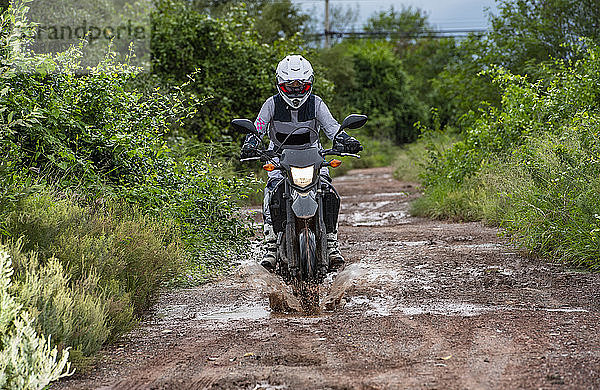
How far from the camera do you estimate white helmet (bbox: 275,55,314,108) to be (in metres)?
6.91

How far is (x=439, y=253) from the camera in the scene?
31.2 ft

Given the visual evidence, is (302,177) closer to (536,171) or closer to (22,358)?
(22,358)

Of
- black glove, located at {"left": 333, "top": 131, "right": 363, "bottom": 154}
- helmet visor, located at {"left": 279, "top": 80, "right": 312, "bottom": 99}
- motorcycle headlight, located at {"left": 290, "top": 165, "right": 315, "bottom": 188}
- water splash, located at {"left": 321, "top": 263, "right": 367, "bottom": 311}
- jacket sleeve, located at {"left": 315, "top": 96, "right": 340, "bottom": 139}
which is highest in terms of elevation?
helmet visor, located at {"left": 279, "top": 80, "right": 312, "bottom": 99}

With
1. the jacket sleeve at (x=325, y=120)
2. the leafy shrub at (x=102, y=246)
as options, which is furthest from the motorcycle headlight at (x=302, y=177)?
the leafy shrub at (x=102, y=246)

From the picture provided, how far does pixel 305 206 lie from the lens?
6.26 metres

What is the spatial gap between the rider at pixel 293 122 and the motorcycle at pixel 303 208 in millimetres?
161

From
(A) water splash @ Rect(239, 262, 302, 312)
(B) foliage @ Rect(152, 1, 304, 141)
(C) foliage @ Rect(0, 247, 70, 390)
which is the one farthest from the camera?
(B) foliage @ Rect(152, 1, 304, 141)

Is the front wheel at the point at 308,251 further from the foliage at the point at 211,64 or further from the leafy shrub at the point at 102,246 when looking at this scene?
the foliage at the point at 211,64

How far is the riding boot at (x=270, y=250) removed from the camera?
23.2ft

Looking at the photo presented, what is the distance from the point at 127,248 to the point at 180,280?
141cm

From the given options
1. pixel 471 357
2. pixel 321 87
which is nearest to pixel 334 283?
pixel 471 357

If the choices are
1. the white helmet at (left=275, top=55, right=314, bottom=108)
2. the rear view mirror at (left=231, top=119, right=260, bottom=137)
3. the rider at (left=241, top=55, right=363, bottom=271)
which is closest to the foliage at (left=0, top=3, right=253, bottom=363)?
the rider at (left=241, top=55, right=363, bottom=271)

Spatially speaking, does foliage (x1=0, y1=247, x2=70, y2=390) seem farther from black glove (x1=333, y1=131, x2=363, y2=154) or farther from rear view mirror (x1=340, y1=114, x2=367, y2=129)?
black glove (x1=333, y1=131, x2=363, y2=154)

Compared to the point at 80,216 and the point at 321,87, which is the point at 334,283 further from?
the point at 321,87
